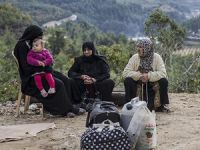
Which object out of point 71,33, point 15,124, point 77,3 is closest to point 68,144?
point 15,124

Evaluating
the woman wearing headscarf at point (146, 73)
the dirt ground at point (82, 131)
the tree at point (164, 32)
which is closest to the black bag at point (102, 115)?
the dirt ground at point (82, 131)

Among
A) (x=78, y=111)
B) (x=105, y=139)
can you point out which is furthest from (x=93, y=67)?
(x=105, y=139)

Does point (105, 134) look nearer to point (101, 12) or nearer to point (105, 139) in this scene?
point (105, 139)

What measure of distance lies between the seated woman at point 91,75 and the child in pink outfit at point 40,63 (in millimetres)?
581

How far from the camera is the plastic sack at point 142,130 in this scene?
444 centimetres

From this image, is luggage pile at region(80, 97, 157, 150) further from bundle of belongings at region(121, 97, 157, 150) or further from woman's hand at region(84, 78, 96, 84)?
woman's hand at region(84, 78, 96, 84)

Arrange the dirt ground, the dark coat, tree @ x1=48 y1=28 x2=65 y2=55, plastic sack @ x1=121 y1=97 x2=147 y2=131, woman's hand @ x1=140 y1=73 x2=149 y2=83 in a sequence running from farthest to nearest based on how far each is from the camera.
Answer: tree @ x1=48 y1=28 x2=65 y2=55 < the dark coat < woman's hand @ x1=140 y1=73 x2=149 y2=83 < the dirt ground < plastic sack @ x1=121 y1=97 x2=147 y2=131

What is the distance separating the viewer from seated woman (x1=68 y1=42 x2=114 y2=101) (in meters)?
6.65

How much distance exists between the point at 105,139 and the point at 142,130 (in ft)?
1.65

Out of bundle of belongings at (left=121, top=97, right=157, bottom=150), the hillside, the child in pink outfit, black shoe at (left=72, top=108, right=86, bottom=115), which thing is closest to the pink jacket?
the child in pink outfit

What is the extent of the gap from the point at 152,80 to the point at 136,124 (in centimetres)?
198

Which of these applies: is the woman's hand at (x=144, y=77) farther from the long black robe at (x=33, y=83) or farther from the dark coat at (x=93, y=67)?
the long black robe at (x=33, y=83)

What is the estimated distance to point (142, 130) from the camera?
14.8 feet

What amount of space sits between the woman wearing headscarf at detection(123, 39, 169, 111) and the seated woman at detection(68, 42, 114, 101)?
404 millimetres
